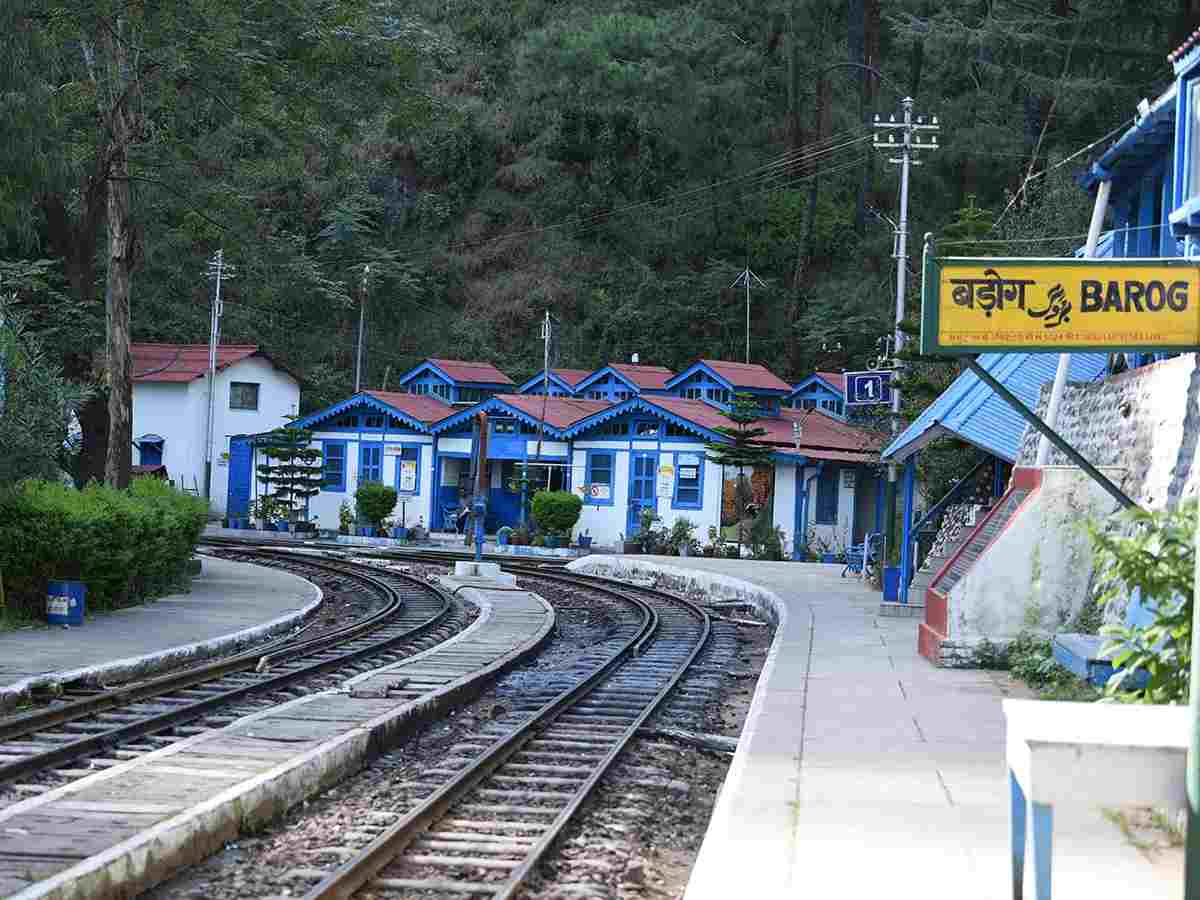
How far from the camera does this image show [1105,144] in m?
44.3

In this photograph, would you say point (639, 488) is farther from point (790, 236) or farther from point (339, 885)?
point (339, 885)

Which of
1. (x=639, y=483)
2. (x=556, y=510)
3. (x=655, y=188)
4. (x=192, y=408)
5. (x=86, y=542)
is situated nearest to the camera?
(x=86, y=542)

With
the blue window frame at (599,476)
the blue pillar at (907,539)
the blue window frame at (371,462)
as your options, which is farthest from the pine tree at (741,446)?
the blue pillar at (907,539)

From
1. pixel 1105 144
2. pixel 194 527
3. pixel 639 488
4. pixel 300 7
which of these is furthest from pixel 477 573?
pixel 1105 144

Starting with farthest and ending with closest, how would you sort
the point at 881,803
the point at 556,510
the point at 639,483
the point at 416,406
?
1. the point at 416,406
2. the point at 639,483
3. the point at 556,510
4. the point at 881,803

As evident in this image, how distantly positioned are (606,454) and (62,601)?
29.7 metres

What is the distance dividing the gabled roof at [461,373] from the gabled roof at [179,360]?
5743 mm

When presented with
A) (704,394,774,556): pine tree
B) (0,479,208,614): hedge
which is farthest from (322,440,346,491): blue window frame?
(0,479,208,614): hedge

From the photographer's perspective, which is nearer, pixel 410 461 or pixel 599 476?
pixel 599 476

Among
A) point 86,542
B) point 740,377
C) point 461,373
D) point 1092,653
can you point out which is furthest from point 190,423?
point 1092,653

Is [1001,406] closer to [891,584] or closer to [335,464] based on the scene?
[891,584]

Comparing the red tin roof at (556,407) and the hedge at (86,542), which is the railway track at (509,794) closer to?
the hedge at (86,542)

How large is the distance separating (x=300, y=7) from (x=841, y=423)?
3041 cm

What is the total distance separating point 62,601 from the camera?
1911cm
